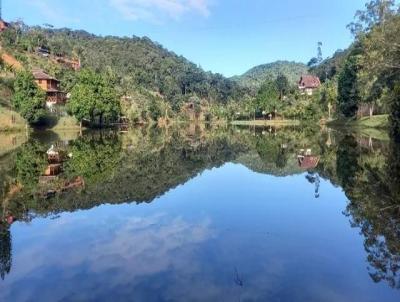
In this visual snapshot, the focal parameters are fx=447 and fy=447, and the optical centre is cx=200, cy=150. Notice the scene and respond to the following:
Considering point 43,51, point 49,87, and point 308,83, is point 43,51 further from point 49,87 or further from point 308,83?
point 308,83

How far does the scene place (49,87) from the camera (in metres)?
88.5

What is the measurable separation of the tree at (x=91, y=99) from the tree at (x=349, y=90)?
130 feet

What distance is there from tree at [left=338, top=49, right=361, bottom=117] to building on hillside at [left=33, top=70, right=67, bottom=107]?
53082 millimetres

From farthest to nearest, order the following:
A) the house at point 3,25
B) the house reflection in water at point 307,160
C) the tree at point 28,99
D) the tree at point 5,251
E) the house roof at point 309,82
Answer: the house roof at point 309,82 → the house at point 3,25 → the tree at point 28,99 → the house reflection in water at point 307,160 → the tree at point 5,251

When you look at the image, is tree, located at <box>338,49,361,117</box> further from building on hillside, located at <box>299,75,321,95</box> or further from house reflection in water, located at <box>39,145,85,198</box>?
building on hillside, located at <box>299,75,321,95</box>

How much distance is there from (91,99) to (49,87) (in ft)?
71.5

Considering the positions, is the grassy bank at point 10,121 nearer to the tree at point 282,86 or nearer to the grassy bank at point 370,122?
the grassy bank at point 370,122

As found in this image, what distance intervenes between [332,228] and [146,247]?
552cm

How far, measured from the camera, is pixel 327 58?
7101 inches

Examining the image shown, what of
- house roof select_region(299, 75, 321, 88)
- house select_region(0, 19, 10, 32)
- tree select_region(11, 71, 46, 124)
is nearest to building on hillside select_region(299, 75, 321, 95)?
house roof select_region(299, 75, 321, 88)

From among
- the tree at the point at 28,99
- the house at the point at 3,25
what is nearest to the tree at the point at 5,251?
the tree at the point at 28,99

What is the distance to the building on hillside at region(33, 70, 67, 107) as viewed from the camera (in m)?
86.4

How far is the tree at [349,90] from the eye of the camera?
237ft

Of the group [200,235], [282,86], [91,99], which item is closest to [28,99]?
[91,99]
